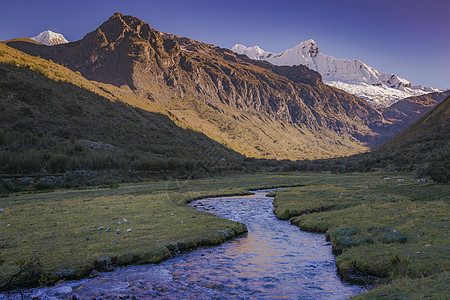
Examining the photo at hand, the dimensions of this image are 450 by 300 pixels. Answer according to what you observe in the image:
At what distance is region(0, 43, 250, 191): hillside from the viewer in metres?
58.1

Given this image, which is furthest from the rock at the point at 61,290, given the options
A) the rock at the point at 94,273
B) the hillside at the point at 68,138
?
the hillside at the point at 68,138

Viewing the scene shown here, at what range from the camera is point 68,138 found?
7788 centimetres

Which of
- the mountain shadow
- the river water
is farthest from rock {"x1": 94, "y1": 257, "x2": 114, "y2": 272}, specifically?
the mountain shadow

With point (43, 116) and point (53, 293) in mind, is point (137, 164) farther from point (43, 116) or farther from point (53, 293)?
point (53, 293)

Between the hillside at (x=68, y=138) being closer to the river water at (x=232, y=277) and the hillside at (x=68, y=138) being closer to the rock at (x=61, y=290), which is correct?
the rock at (x=61, y=290)

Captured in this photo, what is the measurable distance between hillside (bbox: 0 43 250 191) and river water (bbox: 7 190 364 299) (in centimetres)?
4859

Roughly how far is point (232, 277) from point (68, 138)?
259 feet

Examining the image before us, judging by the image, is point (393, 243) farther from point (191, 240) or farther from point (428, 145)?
point (428, 145)

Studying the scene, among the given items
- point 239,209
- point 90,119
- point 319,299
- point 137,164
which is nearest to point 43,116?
point 90,119

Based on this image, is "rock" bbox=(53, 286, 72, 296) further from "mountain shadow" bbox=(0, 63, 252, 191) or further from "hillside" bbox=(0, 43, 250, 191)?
"hillside" bbox=(0, 43, 250, 191)

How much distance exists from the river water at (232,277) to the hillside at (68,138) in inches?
1913

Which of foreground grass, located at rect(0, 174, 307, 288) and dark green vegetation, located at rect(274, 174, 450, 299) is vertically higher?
dark green vegetation, located at rect(274, 174, 450, 299)

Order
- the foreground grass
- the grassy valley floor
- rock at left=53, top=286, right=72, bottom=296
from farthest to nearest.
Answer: the foreground grass
the grassy valley floor
rock at left=53, top=286, right=72, bottom=296

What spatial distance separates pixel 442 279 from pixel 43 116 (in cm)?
9294
